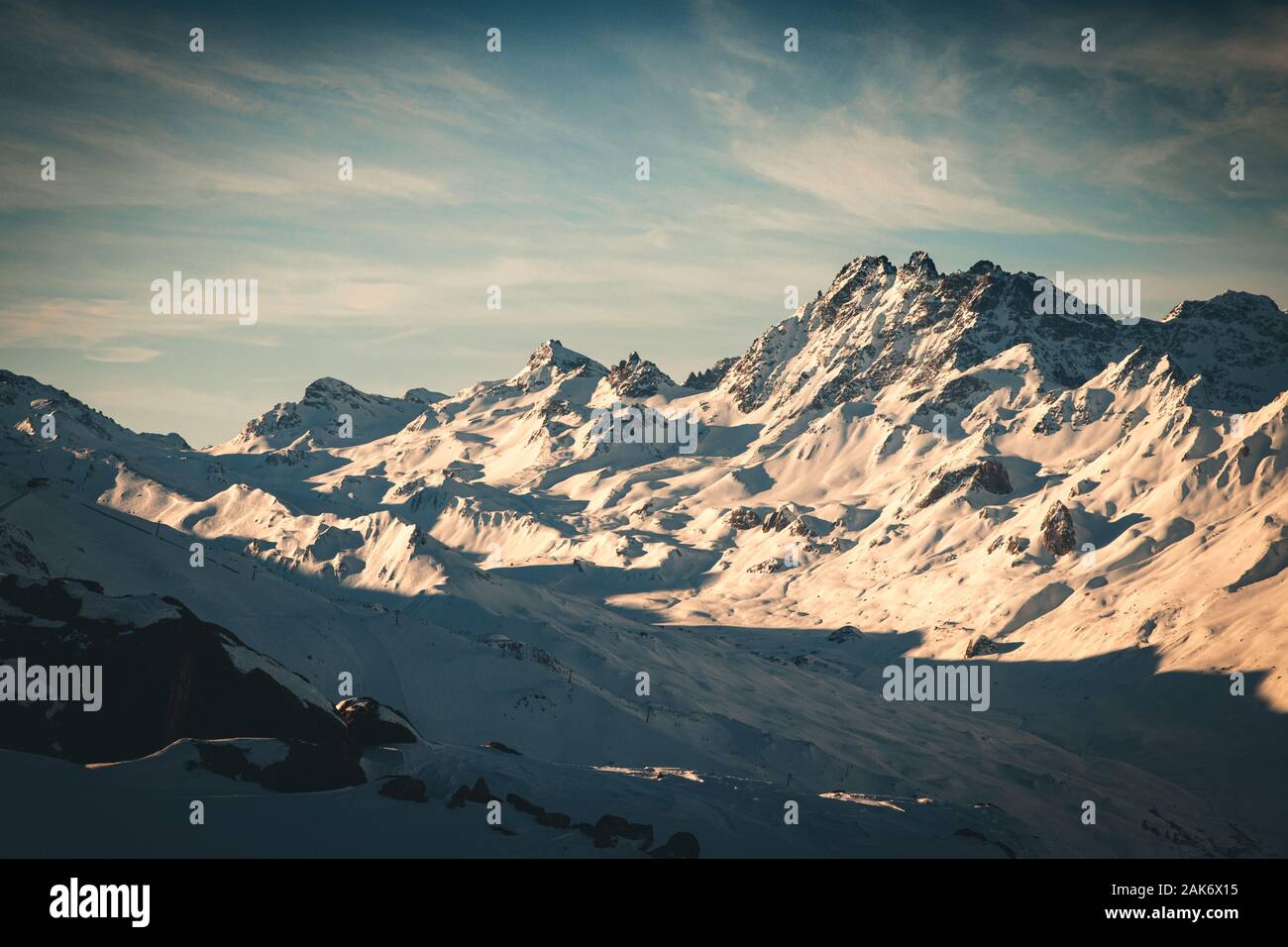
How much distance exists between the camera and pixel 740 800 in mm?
46406

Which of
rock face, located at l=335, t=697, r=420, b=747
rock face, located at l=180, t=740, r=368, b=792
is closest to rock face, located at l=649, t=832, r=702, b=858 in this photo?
rock face, located at l=180, t=740, r=368, b=792

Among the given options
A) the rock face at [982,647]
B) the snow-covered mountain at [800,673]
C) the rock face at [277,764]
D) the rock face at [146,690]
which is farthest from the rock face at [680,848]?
the rock face at [982,647]

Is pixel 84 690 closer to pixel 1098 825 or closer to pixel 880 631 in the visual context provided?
pixel 1098 825

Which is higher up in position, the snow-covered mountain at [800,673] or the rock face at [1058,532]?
the rock face at [1058,532]

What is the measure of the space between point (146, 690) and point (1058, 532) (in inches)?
6020

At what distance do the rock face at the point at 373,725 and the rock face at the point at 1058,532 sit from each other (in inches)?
5535

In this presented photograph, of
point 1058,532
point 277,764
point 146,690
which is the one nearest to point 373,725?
point 277,764

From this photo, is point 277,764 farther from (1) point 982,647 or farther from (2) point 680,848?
(1) point 982,647

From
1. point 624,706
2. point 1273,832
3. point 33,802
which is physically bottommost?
point 1273,832

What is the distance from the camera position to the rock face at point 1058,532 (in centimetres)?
16675

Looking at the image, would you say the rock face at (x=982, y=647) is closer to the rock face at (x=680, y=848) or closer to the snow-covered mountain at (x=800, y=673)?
the snow-covered mountain at (x=800, y=673)

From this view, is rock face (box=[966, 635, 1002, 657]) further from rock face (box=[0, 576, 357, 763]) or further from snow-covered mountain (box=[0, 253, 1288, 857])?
rock face (box=[0, 576, 357, 763])
